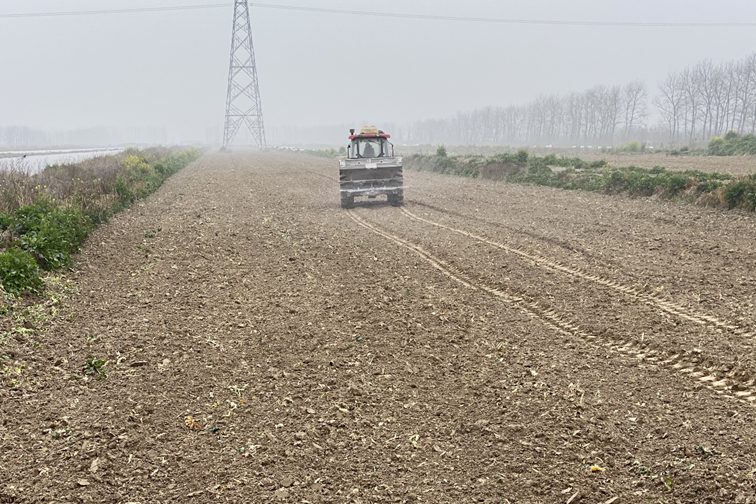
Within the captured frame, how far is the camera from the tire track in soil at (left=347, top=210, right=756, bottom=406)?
479cm

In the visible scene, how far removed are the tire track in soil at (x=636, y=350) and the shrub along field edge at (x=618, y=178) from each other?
917 centimetres

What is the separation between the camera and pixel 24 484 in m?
3.79

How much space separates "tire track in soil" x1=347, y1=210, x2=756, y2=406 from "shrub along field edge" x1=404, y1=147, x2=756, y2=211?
917cm

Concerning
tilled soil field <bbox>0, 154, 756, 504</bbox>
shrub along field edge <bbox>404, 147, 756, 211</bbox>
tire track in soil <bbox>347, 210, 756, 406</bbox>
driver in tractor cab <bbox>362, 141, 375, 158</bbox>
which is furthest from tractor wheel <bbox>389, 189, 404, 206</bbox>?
tire track in soil <bbox>347, 210, 756, 406</bbox>

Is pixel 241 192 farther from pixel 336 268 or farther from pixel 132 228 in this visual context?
pixel 336 268

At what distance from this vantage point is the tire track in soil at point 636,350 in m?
4.79

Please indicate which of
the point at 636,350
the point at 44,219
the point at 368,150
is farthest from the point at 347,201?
the point at 636,350

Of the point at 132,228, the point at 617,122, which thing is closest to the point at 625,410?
the point at 132,228

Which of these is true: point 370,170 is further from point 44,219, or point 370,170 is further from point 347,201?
point 44,219

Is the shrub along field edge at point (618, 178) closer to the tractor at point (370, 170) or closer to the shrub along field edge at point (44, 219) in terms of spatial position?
the tractor at point (370, 170)

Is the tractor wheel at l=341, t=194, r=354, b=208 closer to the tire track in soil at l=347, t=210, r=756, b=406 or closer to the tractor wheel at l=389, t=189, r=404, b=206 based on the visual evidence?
the tractor wheel at l=389, t=189, r=404, b=206

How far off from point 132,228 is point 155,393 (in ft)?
29.6

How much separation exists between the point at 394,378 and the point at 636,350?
2.68 meters

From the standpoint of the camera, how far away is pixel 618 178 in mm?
18734
